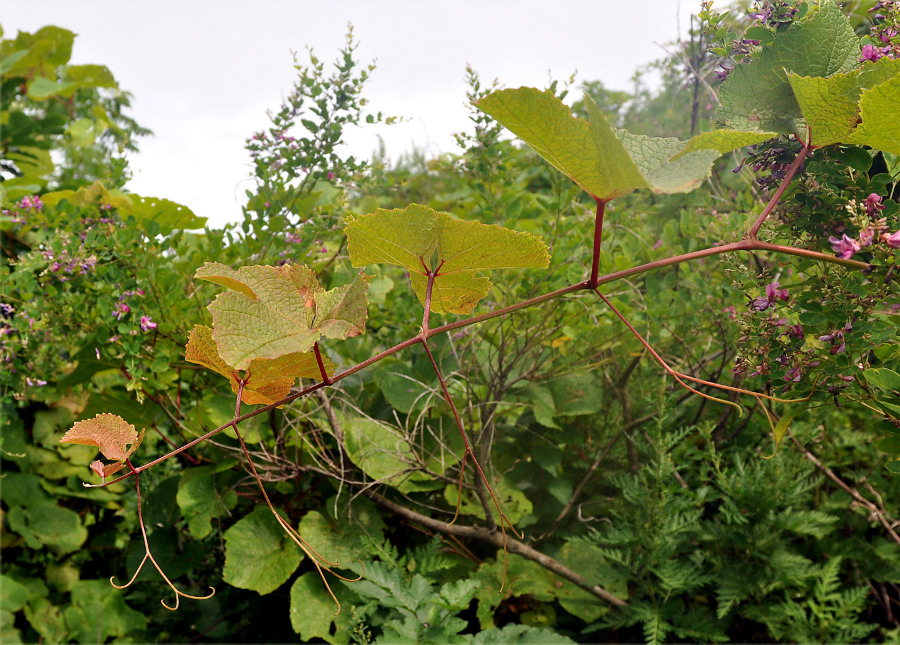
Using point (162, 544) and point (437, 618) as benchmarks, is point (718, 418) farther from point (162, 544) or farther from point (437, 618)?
point (162, 544)

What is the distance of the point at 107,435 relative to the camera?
0.46m

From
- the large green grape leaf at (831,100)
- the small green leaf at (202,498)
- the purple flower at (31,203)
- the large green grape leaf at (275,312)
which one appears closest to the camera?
the large green grape leaf at (275,312)

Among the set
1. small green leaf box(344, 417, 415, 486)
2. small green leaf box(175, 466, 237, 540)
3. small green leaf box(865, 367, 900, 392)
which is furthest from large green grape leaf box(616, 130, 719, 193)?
small green leaf box(175, 466, 237, 540)

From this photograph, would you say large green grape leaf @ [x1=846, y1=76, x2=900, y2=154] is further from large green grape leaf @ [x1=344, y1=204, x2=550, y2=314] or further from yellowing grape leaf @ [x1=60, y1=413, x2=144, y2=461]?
yellowing grape leaf @ [x1=60, y1=413, x2=144, y2=461]

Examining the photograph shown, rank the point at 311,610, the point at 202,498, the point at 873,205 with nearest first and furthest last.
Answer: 1. the point at 873,205
2. the point at 311,610
3. the point at 202,498

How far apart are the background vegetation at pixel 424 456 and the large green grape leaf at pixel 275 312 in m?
0.60

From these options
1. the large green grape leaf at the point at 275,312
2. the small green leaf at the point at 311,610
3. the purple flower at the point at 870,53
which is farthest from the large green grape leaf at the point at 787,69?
the small green leaf at the point at 311,610

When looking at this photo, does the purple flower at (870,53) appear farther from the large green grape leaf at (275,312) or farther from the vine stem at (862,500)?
the vine stem at (862,500)

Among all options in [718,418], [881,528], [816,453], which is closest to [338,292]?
[718,418]

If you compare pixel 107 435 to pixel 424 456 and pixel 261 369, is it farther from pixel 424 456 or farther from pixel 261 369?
pixel 424 456

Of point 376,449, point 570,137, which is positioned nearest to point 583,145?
point 570,137

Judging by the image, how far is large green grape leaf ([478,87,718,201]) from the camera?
44cm

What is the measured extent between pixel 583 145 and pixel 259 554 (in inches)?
41.3

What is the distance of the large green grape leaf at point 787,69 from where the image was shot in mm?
621
